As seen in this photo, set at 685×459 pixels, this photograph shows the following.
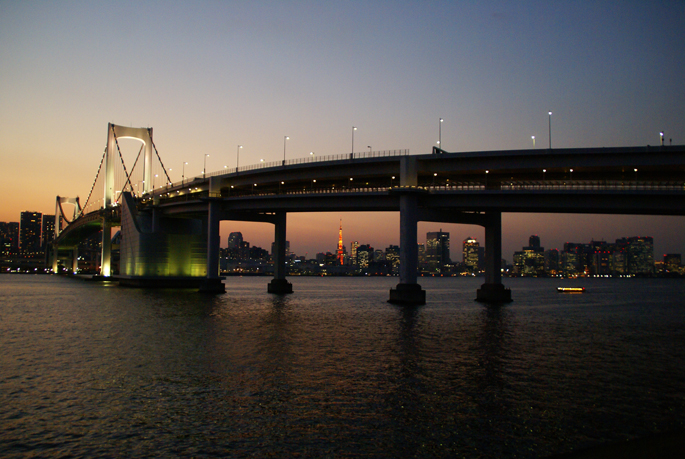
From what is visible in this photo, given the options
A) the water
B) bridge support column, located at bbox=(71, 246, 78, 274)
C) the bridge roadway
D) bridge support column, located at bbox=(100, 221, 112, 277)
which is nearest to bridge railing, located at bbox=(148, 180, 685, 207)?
the bridge roadway

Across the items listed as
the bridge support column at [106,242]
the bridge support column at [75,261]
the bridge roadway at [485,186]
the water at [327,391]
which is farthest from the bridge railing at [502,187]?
the bridge support column at [75,261]

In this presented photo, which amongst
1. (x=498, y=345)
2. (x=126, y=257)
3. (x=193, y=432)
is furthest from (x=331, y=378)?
(x=126, y=257)

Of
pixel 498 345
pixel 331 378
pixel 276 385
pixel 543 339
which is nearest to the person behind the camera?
pixel 276 385

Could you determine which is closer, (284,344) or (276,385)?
(276,385)

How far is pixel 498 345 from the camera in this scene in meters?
27.9

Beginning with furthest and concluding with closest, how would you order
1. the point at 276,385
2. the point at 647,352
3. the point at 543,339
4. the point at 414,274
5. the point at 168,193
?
the point at 168,193 → the point at 414,274 → the point at 543,339 → the point at 647,352 → the point at 276,385

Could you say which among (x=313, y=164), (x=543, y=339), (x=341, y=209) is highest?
(x=313, y=164)

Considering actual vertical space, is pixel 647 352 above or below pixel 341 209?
below

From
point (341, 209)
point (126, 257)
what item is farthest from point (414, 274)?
point (126, 257)

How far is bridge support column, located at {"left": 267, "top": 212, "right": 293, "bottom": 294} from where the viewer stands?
→ 74.7 meters

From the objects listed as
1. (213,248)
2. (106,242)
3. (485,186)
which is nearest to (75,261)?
(106,242)

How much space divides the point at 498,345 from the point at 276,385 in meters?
14.9

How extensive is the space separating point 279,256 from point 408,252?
3029 cm

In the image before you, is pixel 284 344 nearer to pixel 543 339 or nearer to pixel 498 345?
pixel 498 345
